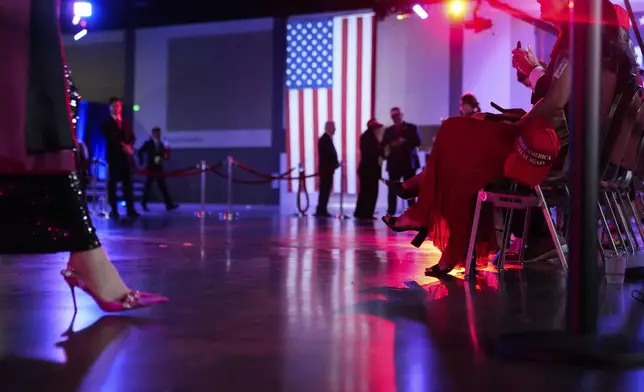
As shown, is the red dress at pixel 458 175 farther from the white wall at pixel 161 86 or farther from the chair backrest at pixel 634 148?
the white wall at pixel 161 86

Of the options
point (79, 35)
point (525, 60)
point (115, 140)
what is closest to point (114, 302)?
point (525, 60)

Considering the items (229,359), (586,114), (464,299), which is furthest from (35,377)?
(464,299)

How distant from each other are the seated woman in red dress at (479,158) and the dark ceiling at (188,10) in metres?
10.5

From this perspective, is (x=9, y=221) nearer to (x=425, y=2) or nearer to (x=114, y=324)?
(x=114, y=324)

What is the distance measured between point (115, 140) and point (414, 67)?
6.69 metres

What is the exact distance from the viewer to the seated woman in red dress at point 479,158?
2.64 m

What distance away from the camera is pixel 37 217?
Answer: 2.01m

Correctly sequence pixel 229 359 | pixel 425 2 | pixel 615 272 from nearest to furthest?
pixel 229 359 < pixel 615 272 < pixel 425 2

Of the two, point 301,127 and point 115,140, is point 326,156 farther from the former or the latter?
point 301,127

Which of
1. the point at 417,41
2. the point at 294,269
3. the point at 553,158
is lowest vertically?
the point at 294,269

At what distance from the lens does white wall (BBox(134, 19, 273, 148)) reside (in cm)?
1537

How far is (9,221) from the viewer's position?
1999mm

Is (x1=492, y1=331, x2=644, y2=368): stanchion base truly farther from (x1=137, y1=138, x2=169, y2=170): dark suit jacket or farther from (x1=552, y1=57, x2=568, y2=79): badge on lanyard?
(x1=137, y1=138, x2=169, y2=170): dark suit jacket

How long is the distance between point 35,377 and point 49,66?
104 cm
